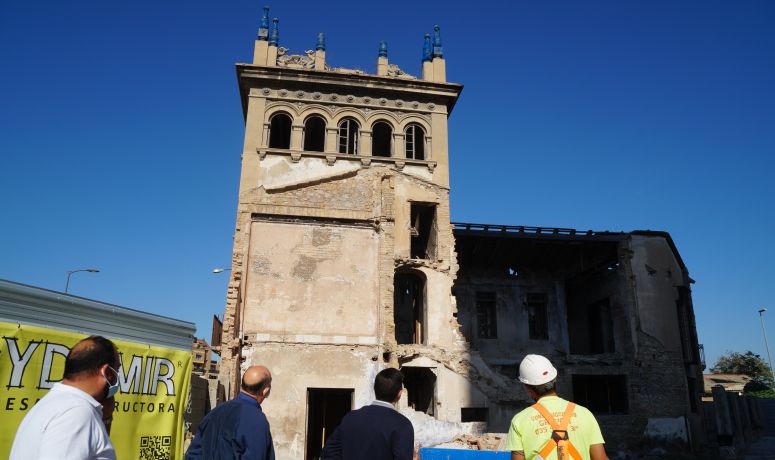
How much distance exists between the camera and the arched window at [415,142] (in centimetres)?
2134

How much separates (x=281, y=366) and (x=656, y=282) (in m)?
15.9

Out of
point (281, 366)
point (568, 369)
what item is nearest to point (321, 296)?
point (281, 366)

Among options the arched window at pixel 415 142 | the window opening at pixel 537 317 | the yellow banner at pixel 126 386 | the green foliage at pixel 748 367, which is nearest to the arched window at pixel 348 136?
the arched window at pixel 415 142

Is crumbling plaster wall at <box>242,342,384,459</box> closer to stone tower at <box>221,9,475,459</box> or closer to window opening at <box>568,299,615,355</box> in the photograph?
stone tower at <box>221,9,475,459</box>

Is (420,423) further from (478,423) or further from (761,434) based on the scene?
(761,434)

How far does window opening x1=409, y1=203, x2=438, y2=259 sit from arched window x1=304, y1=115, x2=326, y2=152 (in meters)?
4.43

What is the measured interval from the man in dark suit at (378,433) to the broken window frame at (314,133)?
56.6 feet

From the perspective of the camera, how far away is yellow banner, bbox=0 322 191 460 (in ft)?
17.4

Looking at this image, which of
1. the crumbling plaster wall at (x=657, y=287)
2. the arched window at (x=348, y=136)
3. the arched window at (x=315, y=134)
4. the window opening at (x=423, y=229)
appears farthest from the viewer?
the crumbling plaster wall at (x=657, y=287)

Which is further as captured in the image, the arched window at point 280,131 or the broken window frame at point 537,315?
the broken window frame at point 537,315

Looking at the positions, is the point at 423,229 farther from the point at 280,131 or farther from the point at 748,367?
the point at 748,367

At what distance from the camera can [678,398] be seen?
21703 millimetres

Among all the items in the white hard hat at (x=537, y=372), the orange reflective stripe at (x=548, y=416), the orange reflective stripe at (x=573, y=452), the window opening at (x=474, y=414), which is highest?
the white hard hat at (x=537, y=372)

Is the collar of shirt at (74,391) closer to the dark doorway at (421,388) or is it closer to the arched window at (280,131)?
the dark doorway at (421,388)
